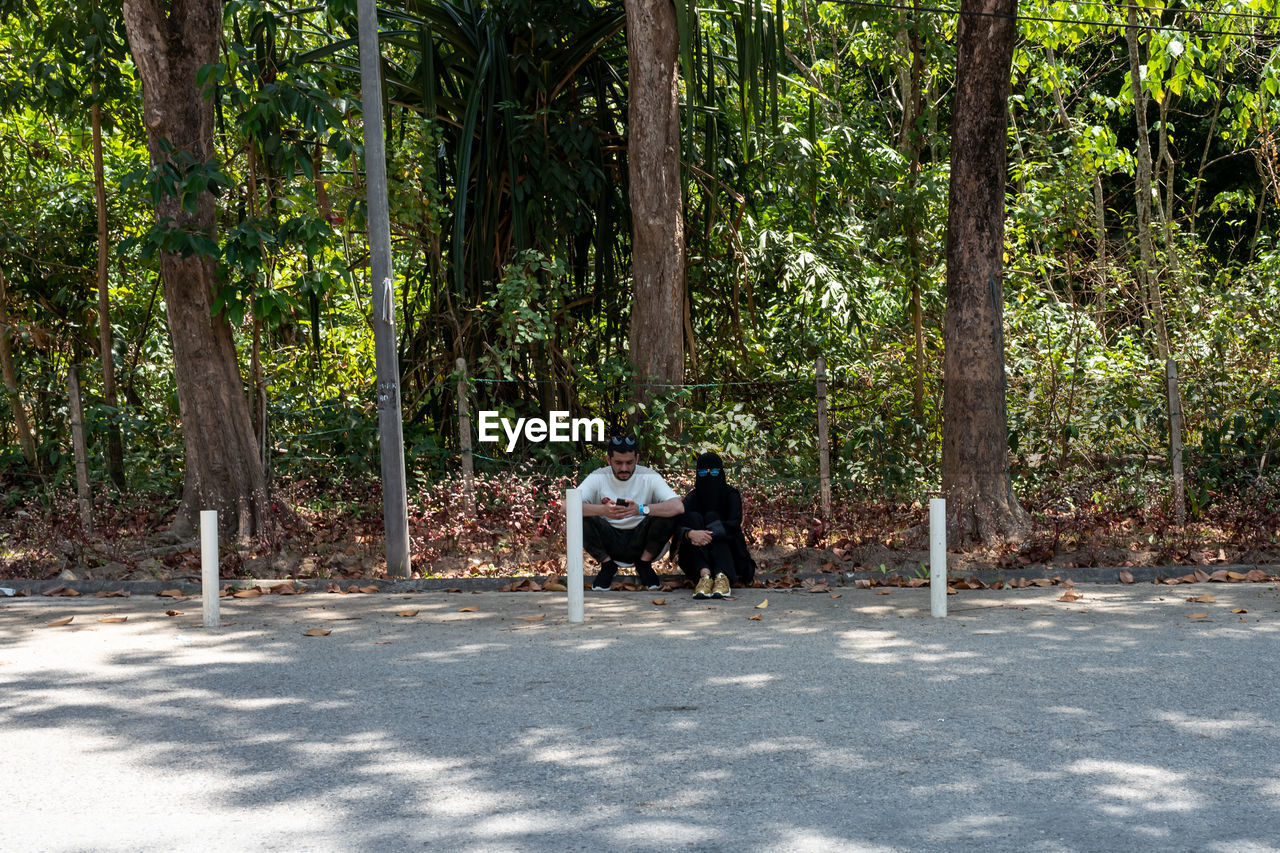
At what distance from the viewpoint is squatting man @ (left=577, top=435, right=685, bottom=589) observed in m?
10.4

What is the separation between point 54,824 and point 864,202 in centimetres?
1592

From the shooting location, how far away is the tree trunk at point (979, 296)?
12078 mm

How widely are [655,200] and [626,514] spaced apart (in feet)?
17.8

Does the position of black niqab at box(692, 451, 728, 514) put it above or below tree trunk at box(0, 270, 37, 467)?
below

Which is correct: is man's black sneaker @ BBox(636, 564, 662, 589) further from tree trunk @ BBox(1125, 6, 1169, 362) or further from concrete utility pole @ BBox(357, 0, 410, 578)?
tree trunk @ BBox(1125, 6, 1169, 362)

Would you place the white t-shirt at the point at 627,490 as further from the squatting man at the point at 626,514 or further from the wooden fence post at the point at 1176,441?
the wooden fence post at the point at 1176,441

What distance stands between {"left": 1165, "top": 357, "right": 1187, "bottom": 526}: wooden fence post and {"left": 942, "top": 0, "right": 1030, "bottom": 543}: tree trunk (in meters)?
1.75

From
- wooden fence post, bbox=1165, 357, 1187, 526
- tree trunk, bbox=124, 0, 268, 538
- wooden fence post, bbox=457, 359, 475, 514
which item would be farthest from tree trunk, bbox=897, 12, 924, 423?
tree trunk, bbox=124, 0, 268, 538

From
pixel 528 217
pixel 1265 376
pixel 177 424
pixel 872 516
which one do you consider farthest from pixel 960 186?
pixel 177 424

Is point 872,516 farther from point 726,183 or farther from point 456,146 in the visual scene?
point 456,146

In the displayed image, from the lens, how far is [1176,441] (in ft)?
41.9

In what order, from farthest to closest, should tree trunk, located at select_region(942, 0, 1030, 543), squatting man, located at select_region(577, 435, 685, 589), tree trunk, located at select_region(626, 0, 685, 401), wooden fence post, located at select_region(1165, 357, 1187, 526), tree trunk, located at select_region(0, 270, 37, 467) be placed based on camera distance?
tree trunk, located at select_region(0, 270, 37, 467) → tree trunk, located at select_region(626, 0, 685, 401) → wooden fence post, located at select_region(1165, 357, 1187, 526) → tree trunk, located at select_region(942, 0, 1030, 543) → squatting man, located at select_region(577, 435, 685, 589)

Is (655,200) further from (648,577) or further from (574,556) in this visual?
(574,556)

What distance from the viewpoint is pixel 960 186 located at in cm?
1227
